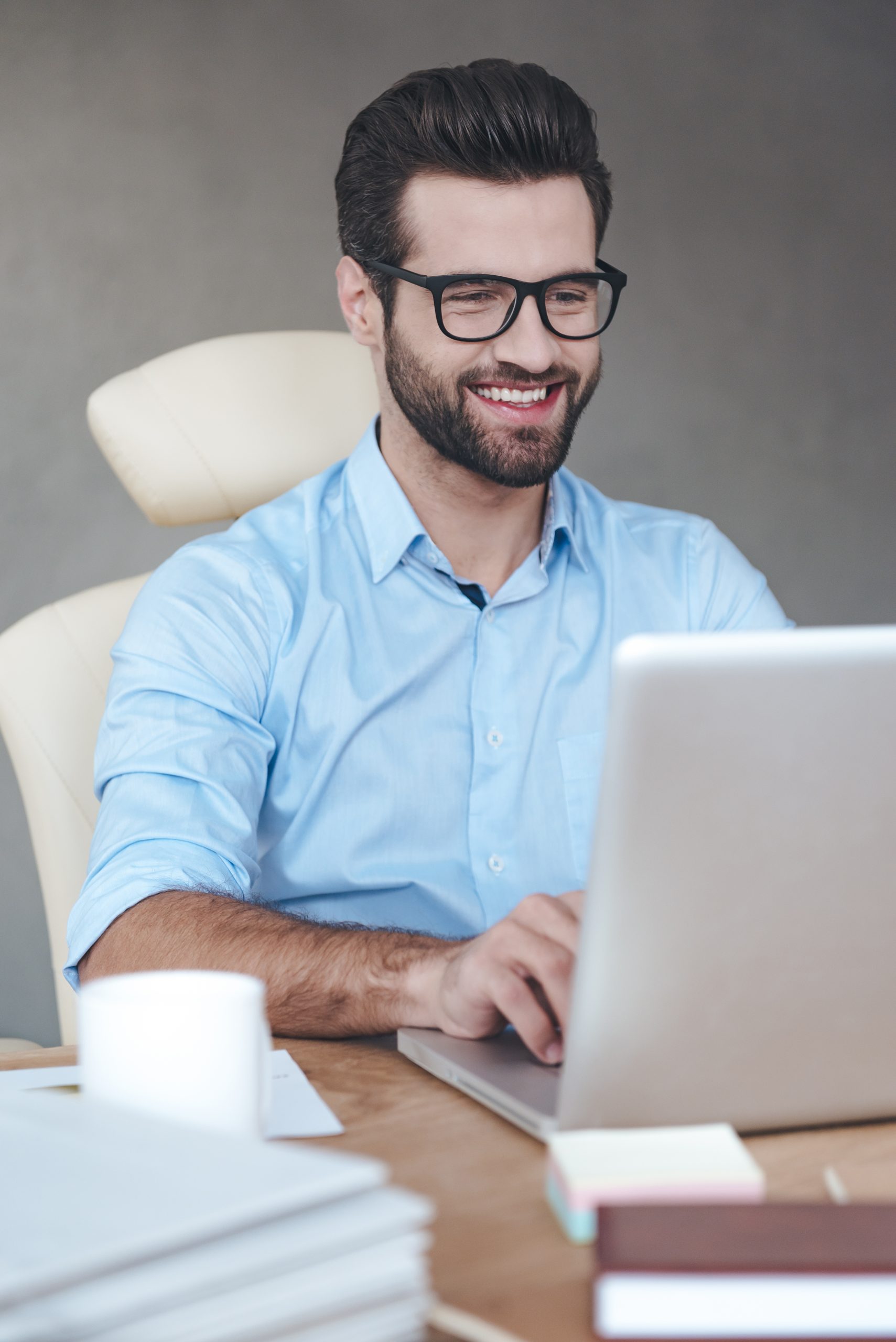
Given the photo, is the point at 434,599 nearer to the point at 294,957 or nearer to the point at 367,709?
the point at 367,709

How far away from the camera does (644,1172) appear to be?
1.71ft

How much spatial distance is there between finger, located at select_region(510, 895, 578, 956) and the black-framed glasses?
791mm

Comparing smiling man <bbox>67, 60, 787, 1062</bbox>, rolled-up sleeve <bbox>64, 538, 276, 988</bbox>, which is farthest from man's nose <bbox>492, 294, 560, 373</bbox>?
rolled-up sleeve <bbox>64, 538, 276, 988</bbox>

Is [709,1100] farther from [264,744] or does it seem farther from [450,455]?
[450,455]

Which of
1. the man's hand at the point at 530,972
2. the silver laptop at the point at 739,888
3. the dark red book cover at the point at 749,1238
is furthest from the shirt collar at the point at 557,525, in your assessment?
the dark red book cover at the point at 749,1238

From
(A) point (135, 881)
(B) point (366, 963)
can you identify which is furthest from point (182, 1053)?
(A) point (135, 881)

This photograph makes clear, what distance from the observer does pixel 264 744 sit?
132 centimetres

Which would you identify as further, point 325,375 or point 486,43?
point 486,43

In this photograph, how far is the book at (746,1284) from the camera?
1.38ft

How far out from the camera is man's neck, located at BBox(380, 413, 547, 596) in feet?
5.04

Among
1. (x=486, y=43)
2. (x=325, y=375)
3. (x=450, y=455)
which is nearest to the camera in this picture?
(x=450, y=455)

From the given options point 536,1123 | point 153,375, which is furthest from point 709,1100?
point 153,375

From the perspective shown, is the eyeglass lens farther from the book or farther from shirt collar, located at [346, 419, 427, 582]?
the book

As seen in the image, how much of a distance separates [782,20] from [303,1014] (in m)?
3.02
